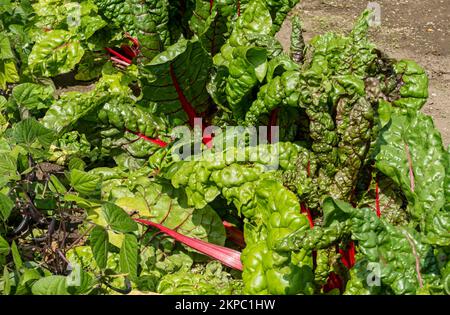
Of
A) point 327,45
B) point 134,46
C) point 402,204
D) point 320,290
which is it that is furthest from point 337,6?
point 320,290

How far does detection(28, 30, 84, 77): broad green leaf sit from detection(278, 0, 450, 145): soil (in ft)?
4.73

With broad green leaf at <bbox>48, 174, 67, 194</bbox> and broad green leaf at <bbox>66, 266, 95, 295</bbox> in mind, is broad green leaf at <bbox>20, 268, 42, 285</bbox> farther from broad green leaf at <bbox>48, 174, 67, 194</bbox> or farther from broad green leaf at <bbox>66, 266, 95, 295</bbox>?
broad green leaf at <bbox>48, 174, 67, 194</bbox>

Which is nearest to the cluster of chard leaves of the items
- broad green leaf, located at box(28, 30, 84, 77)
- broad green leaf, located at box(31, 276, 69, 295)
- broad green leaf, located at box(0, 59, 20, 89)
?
broad green leaf, located at box(31, 276, 69, 295)

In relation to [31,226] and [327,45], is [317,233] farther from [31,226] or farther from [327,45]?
[31,226]

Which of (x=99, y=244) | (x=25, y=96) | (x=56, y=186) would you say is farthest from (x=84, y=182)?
(x=25, y=96)

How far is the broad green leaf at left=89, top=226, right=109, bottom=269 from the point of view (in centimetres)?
270

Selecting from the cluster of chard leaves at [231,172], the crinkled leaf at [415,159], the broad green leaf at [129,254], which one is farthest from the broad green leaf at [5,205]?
the crinkled leaf at [415,159]

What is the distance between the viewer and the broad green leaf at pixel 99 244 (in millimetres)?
2701

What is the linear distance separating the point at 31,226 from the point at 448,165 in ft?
6.29

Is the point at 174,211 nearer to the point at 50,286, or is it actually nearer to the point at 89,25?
the point at 50,286

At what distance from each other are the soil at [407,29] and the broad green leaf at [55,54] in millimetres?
1442

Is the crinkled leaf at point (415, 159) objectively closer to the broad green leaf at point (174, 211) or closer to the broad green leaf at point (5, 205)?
the broad green leaf at point (174, 211)
